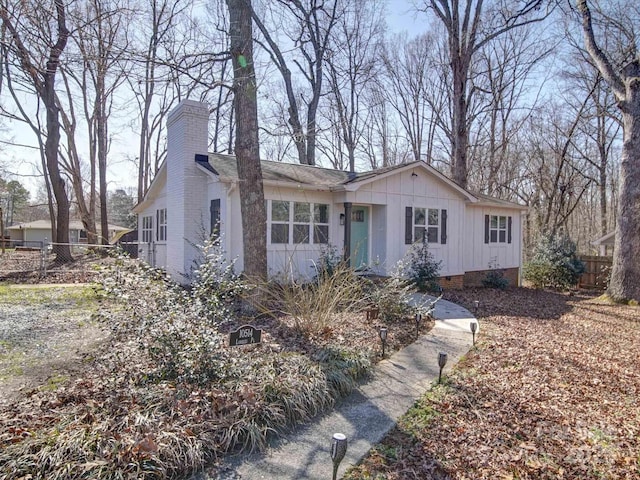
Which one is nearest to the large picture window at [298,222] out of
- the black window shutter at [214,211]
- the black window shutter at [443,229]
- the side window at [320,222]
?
the side window at [320,222]

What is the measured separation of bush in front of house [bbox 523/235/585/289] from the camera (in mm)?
13609

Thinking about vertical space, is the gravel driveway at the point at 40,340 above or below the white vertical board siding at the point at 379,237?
below

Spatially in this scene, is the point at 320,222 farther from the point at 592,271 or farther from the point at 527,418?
the point at 592,271

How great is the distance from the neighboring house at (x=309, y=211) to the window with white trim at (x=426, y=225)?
1.2 inches

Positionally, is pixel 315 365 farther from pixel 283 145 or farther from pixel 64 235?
pixel 283 145

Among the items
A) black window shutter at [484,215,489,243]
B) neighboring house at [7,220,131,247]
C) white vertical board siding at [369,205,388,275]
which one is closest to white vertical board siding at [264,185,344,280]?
white vertical board siding at [369,205,388,275]

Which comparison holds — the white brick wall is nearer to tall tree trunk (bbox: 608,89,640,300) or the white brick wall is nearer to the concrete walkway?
the concrete walkway

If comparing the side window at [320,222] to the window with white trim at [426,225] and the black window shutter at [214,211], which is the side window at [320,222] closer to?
the black window shutter at [214,211]

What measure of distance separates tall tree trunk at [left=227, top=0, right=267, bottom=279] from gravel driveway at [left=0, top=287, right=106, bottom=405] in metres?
2.52

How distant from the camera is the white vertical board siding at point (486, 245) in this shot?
42.6ft

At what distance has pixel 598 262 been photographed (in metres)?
14.8

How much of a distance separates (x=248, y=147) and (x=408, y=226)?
19.9 feet

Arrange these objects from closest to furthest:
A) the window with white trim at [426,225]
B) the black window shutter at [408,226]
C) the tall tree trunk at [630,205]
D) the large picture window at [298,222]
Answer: the tall tree trunk at [630,205], the large picture window at [298,222], the black window shutter at [408,226], the window with white trim at [426,225]

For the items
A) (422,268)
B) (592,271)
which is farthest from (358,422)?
(592,271)
